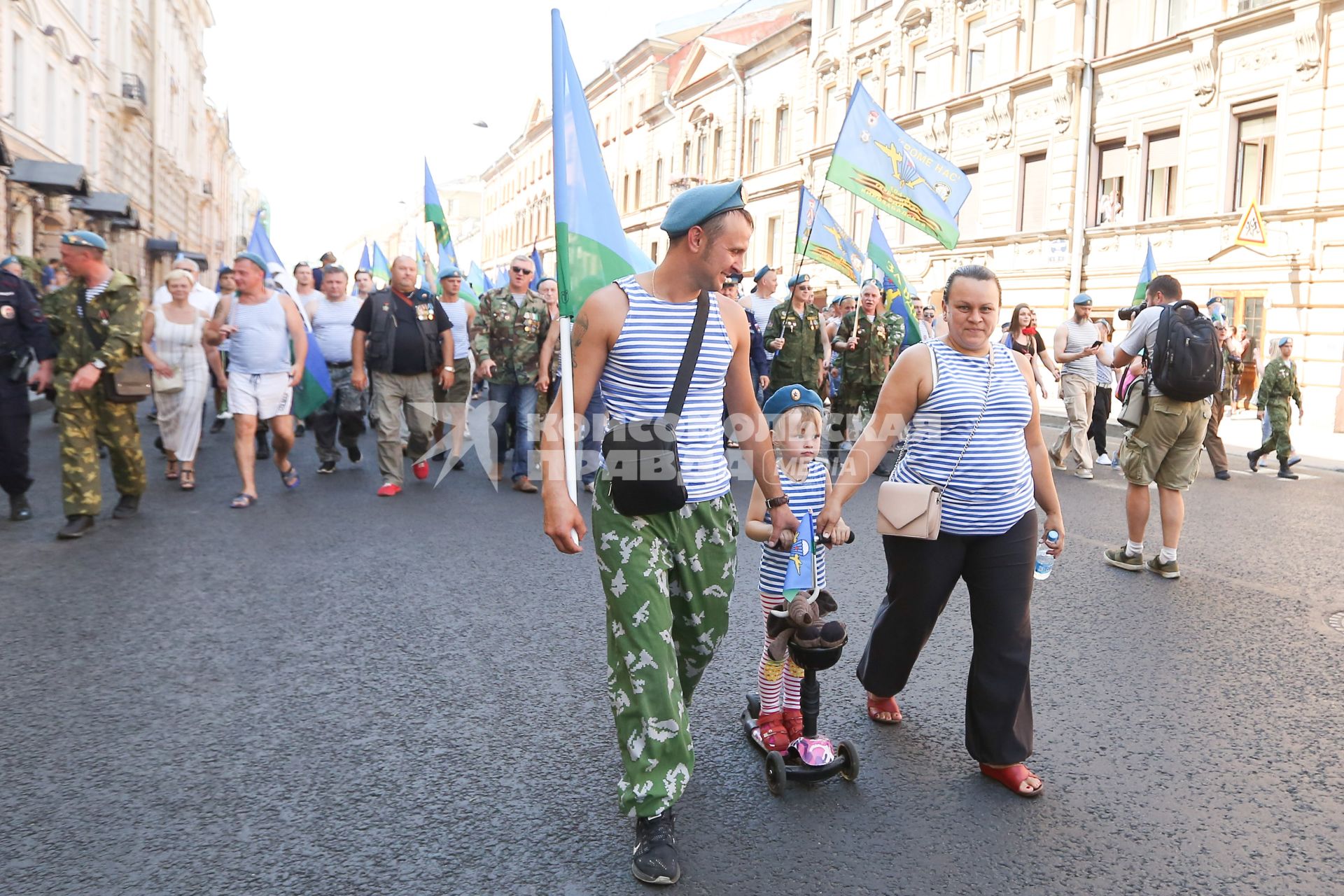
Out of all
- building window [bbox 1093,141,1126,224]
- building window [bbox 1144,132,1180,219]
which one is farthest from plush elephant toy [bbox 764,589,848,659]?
building window [bbox 1093,141,1126,224]

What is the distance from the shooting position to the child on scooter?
3.65m

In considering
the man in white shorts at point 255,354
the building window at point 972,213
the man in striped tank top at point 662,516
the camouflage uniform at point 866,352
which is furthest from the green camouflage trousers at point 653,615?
the building window at point 972,213

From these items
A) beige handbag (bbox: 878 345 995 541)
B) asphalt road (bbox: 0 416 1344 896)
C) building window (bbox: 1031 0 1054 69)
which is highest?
building window (bbox: 1031 0 1054 69)

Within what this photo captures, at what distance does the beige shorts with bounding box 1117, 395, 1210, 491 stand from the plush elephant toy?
398cm

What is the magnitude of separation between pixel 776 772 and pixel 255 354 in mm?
6604

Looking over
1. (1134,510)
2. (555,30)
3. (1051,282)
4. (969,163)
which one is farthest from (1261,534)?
(969,163)

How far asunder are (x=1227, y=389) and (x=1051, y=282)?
38.3ft

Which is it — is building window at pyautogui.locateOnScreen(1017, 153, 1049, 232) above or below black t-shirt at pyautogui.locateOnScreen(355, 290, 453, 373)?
above

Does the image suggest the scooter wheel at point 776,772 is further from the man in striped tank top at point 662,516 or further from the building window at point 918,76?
the building window at point 918,76

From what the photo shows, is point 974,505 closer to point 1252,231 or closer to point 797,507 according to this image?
point 797,507

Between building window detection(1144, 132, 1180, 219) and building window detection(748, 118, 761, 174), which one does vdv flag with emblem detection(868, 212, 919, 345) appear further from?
building window detection(748, 118, 761, 174)

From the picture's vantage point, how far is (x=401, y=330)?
939 cm

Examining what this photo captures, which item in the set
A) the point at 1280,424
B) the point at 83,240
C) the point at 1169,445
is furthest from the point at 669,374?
the point at 1280,424

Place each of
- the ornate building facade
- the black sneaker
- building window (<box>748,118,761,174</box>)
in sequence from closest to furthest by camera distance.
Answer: the black sneaker, the ornate building facade, building window (<box>748,118,761,174</box>)
